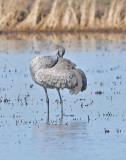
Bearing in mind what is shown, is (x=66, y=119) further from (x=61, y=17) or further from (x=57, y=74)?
(x=61, y=17)

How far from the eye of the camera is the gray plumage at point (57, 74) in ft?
35.2

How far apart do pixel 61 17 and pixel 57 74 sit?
2462 cm

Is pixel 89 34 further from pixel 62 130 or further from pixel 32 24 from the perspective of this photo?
pixel 62 130

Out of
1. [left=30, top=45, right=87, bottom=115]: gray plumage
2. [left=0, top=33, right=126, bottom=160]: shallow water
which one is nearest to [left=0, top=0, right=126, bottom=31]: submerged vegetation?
[left=0, top=33, right=126, bottom=160]: shallow water

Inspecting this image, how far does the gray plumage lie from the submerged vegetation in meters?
23.3

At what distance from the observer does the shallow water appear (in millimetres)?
7934

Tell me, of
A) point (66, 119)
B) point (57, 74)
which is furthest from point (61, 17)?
point (66, 119)

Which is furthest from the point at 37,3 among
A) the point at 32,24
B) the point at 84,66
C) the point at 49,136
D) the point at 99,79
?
the point at 49,136

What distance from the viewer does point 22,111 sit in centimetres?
1098

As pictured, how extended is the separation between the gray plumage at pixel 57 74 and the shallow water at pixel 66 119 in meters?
0.49

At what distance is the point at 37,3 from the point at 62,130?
84.5 feet

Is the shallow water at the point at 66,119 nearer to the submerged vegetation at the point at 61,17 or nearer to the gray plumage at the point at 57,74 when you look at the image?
the gray plumage at the point at 57,74

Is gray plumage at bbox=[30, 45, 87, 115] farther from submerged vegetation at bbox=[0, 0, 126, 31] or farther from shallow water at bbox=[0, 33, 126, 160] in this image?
submerged vegetation at bbox=[0, 0, 126, 31]

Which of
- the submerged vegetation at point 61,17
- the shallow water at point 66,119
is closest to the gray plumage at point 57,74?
the shallow water at point 66,119
